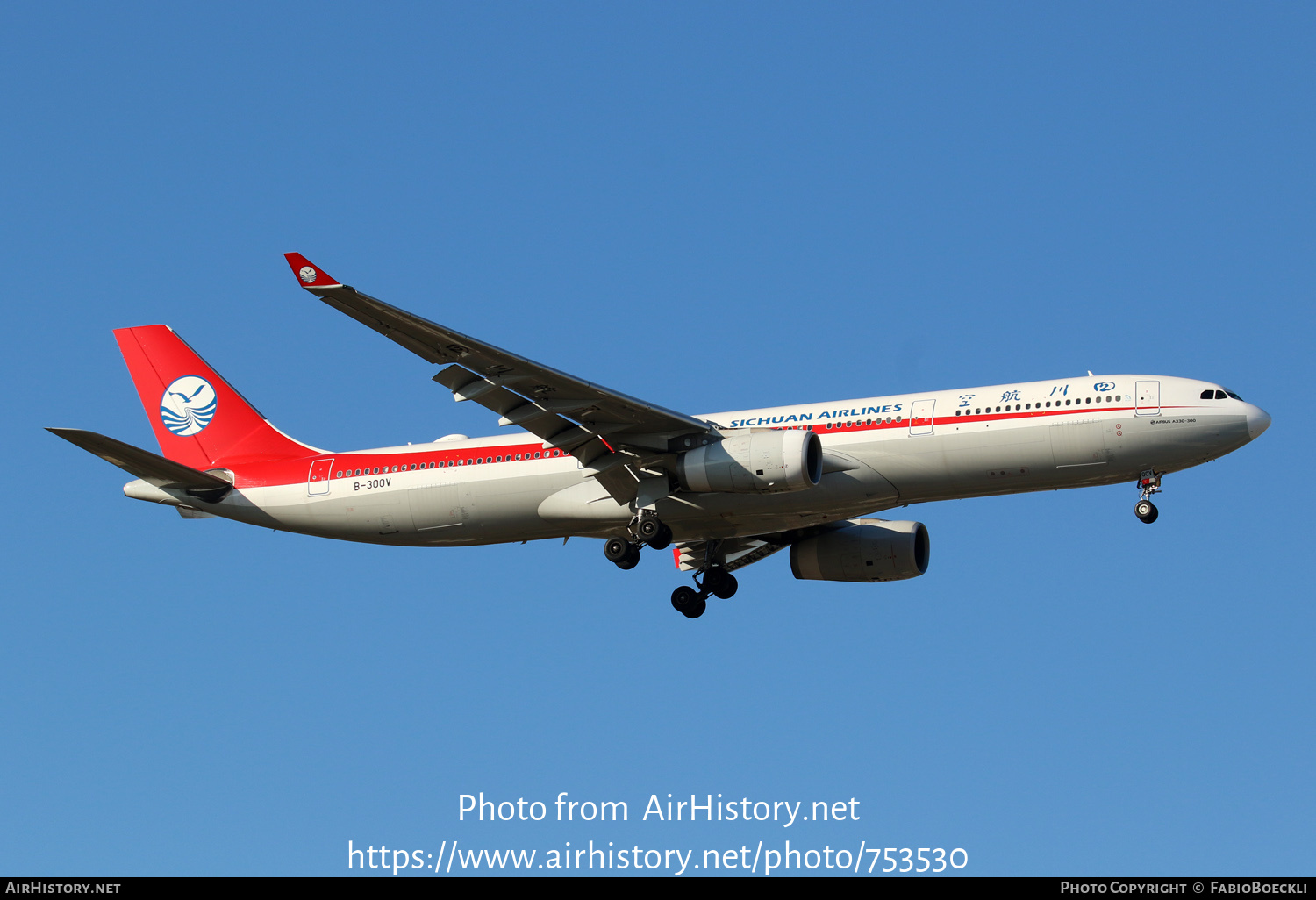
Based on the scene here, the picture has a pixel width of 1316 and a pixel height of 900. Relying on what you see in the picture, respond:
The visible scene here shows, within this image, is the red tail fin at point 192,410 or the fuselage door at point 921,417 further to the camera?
the red tail fin at point 192,410

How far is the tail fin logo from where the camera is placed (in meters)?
42.8

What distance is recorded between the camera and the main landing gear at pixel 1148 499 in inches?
1357

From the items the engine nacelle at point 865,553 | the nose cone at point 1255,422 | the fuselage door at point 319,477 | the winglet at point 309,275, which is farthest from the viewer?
the engine nacelle at point 865,553

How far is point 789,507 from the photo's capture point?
119 ft

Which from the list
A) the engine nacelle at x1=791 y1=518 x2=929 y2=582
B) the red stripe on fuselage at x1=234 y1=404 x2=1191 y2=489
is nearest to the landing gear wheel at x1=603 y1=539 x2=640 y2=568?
the red stripe on fuselage at x1=234 y1=404 x2=1191 y2=489

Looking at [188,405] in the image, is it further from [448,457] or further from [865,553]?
[865,553]

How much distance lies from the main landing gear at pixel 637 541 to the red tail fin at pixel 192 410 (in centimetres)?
930

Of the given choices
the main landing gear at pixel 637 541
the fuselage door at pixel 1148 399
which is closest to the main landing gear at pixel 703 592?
the main landing gear at pixel 637 541

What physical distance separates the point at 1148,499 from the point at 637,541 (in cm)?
1221

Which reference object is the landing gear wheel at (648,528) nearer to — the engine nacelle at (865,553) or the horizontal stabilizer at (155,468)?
the engine nacelle at (865,553)

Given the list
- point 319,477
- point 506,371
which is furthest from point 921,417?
point 319,477

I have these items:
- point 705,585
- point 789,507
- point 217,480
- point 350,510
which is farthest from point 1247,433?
point 217,480

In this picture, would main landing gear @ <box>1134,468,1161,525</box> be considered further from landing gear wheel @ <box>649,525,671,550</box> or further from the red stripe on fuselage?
landing gear wheel @ <box>649,525,671,550</box>
